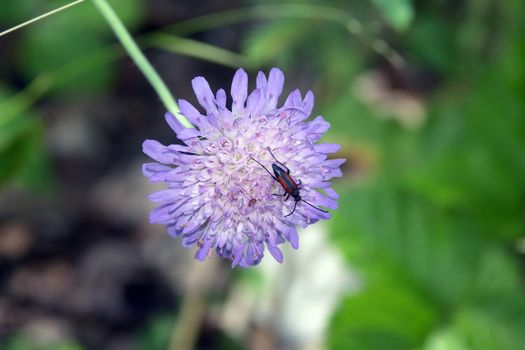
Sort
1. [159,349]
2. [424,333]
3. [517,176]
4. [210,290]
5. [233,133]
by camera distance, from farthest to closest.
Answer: [210,290] → [159,349] → [517,176] → [424,333] → [233,133]

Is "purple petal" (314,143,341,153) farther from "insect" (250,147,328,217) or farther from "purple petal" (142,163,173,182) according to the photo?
"purple petal" (142,163,173,182)

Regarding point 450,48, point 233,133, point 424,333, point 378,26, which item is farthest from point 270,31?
point 424,333

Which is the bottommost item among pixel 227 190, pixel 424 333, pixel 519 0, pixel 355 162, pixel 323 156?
pixel 227 190

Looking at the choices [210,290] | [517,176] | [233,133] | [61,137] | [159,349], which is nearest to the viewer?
[233,133]

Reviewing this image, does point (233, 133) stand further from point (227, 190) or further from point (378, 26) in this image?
point (378, 26)

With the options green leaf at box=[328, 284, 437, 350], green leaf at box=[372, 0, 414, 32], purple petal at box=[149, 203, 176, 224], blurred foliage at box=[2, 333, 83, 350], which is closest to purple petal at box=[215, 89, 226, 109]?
purple petal at box=[149, 203, 176, 224]

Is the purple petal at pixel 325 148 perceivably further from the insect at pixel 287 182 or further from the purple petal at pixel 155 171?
the purple petal at pixel 155 171

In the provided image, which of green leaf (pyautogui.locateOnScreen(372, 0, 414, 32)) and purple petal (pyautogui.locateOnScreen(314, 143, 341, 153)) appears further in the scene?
green leaf (pyautogui.locateOnScreen(372, 0, 414, 32))
